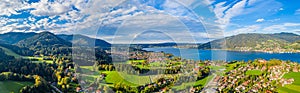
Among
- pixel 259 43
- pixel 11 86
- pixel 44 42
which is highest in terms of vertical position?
pixel 44 42

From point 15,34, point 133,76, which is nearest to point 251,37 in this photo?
point 15,34

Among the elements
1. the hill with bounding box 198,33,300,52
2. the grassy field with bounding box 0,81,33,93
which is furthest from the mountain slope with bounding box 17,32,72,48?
the hill with bounding box 198,33,300,52

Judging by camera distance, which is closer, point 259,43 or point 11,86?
point 11,86

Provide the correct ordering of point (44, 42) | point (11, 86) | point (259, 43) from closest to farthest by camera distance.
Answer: point (11, 86) < point (44, 42) < point (259, 43)

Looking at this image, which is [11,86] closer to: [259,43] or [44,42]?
[44,42]

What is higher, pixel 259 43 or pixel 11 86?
pixel 259 43

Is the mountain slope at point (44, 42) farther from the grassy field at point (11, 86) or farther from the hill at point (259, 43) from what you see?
the hill at point (259, 43)

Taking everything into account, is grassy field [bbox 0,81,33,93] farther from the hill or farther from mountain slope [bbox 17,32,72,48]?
the hill

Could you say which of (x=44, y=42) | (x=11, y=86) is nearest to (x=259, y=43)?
(x=44, y=42)

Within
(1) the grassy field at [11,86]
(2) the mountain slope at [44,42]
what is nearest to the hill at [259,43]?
(2) the mountain slope at [44,42]
